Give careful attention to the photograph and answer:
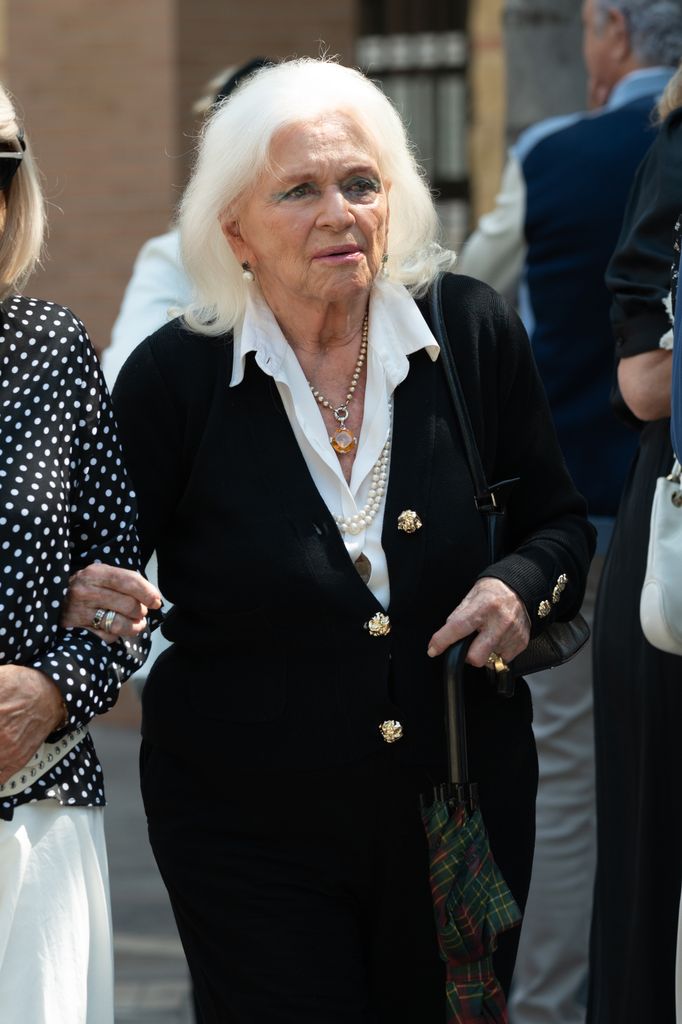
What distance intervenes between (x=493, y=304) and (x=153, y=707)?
0.97 meters

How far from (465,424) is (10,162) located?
0.92 meters

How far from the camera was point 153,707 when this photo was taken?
351 cm

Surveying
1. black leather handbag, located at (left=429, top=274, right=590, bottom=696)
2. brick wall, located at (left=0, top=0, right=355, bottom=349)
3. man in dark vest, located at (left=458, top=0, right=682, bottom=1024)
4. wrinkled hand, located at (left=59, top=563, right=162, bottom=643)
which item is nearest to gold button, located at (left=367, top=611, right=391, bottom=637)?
black leather handbag, located at (left=429, top=274, right=590, bottom=696)

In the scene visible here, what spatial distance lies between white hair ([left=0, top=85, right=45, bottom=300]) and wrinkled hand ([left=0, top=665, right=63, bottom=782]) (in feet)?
2.15

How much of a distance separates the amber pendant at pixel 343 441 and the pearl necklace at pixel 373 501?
2.4 inches

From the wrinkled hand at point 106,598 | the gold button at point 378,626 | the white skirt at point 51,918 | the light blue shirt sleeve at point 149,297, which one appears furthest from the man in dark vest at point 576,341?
the white skirt at point 51,918

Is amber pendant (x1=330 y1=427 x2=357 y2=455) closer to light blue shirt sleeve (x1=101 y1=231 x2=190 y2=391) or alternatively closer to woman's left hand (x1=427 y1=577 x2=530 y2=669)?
woman's left hand (x1=427 y1=577 x2=530 y2=669)

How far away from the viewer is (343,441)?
3.46m

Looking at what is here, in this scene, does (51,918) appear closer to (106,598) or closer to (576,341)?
(106,598)

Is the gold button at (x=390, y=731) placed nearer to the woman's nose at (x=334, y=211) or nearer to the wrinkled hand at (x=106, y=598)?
the wrinkled hand at (x=106, y=598)

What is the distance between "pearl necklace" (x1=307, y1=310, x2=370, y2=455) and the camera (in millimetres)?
3459

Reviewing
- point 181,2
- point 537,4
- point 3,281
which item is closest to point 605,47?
point 537,4

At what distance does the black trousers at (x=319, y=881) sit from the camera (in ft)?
11.0

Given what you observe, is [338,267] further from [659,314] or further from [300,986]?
[300,986]
